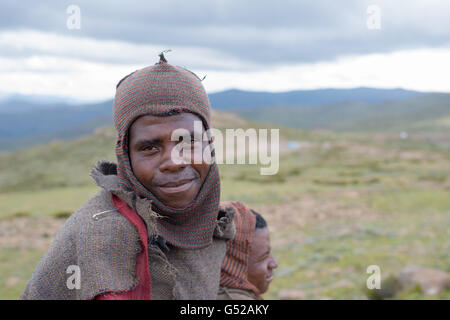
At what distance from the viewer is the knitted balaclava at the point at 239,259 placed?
252 cm

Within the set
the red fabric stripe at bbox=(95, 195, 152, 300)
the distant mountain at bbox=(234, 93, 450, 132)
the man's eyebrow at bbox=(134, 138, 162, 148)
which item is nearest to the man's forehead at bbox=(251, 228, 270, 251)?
the red fabric stripe at bbox=(95, 195, 152, 300)

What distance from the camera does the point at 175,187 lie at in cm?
206

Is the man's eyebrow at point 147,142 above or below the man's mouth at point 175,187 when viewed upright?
above

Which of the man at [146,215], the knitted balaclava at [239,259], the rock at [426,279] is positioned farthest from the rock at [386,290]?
the man at [146,215]

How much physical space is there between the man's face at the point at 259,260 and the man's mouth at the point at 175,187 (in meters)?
0.76

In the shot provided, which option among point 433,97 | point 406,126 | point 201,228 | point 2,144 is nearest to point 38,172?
point 201,228

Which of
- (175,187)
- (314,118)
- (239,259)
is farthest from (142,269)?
(314,118)

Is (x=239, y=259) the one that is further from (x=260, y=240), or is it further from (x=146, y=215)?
(x=146, y=215)

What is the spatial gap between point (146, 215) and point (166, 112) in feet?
1.47

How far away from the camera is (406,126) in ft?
344

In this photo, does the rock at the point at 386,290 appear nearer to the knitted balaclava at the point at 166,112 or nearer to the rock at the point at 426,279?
the rock at the point at 426,279

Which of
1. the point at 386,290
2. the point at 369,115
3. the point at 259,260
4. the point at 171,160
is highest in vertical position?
the point at 369,115

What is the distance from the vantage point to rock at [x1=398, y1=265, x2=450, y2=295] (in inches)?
193
